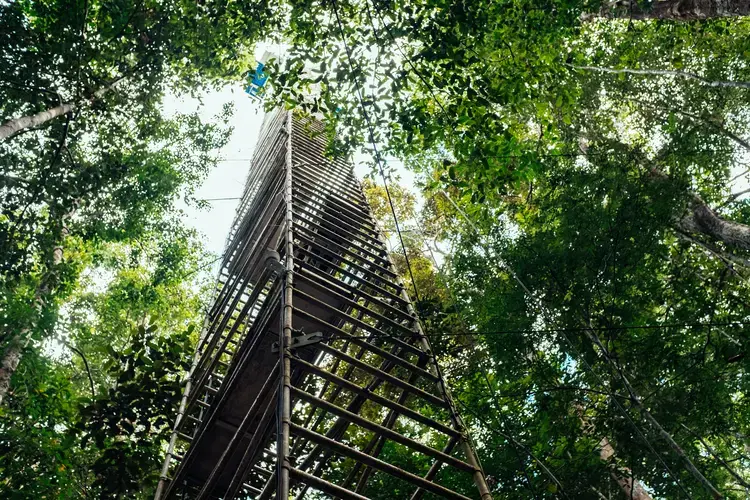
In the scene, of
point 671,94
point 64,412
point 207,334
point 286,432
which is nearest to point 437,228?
point 671,94

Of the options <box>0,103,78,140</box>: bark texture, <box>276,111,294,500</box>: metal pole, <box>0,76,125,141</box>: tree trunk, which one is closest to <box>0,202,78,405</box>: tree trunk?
<box>0,76,125,141</box>: tree trunk

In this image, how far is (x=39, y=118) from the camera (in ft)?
22.2

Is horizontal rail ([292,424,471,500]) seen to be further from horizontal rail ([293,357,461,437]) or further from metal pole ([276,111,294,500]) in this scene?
horizontal rail ([293,357,461,437])

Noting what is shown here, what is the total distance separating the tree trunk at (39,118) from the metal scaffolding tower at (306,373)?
9.24ft

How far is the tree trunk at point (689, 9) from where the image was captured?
676 cm

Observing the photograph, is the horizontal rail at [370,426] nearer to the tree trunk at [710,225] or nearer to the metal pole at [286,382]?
the metal pole at [286,382]

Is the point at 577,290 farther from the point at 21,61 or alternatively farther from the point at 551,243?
the point at 21,61

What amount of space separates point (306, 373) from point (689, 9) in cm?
715

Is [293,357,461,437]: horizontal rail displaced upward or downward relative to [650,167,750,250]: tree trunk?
downward

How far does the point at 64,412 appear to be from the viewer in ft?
23.0

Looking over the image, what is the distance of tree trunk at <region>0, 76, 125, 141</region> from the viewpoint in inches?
232

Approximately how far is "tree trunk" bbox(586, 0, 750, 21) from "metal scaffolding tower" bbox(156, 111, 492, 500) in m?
4.62

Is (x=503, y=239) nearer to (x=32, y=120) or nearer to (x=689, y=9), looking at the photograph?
(x=689, y=9)

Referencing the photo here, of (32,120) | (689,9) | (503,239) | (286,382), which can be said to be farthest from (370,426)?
(689,9)
